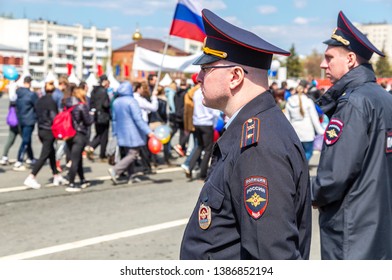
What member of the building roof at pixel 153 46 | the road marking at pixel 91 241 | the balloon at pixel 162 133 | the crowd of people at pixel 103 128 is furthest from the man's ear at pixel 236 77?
the building roof at pixel 153 46

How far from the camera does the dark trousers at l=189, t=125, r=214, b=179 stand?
35.3ft

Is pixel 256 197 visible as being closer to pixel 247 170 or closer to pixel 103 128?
pixel 247 170

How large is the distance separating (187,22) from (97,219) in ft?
18.8

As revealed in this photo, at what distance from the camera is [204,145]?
35.6 ft

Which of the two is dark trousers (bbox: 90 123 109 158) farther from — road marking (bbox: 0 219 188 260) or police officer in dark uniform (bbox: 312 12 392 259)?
police officer in dark uniform (bbox: 312 12 392 259)

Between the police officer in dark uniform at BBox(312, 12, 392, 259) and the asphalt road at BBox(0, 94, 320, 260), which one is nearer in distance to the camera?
the police officer in dark uniform at BBox(312, 12, 392, 259)

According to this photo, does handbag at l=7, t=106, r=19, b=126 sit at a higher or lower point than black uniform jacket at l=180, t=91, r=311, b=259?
lower

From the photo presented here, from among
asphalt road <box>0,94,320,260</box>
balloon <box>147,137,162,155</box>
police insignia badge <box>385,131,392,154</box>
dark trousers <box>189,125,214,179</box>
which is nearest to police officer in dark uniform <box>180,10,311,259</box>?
police insignia badge <box>385,131,392,154</box>

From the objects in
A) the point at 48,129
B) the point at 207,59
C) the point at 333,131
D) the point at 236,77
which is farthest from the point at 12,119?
the point at 236,77

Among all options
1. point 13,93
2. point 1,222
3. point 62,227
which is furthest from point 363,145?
point 13,93

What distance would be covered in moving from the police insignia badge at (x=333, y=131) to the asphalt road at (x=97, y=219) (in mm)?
2833

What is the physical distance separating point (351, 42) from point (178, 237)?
372cm
